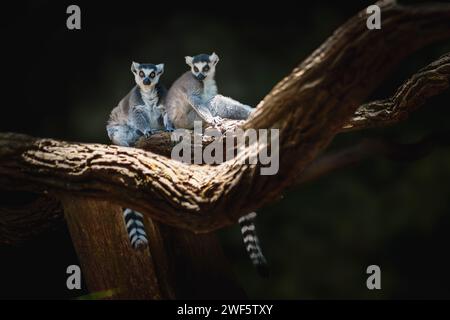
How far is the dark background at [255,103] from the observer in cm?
558

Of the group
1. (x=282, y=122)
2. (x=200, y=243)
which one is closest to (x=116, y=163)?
(x=282, y=122)

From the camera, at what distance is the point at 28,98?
18.3ft

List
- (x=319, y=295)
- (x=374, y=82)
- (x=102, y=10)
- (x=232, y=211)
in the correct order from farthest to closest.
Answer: (x=319, y=295) < (x=102, y=10) < (x=232, y=211) < (x=374, y=82)

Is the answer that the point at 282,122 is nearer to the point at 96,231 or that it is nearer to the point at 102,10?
the point at 96,231

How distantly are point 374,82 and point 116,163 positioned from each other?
1694 millimetres

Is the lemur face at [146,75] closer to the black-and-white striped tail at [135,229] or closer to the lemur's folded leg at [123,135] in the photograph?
the lemur's folded leg at [123,135]

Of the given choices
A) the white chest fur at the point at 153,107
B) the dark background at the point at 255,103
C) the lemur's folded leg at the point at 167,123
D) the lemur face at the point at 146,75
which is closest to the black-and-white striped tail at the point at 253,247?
the lemur's folded leg at the point at 167,123

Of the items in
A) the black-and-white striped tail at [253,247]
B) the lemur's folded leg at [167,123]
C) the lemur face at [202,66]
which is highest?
the lemur face at [202,66]

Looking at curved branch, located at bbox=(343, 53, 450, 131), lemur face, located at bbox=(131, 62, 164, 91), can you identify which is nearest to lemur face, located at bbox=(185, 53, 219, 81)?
lemur face, located at bbox=(131, 62, 164, 91)

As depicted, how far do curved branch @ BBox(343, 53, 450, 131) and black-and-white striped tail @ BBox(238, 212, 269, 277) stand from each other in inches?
51.4

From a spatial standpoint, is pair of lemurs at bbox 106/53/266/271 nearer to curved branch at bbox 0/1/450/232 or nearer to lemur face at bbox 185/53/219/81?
lemur face at bbox 185/53/219/81

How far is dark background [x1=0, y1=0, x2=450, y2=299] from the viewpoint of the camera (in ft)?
18.3

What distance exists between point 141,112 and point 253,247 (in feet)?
4.90

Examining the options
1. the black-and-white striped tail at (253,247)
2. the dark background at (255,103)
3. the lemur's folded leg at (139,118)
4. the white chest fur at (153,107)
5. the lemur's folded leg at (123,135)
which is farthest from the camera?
the dark background at (255,103)
